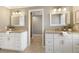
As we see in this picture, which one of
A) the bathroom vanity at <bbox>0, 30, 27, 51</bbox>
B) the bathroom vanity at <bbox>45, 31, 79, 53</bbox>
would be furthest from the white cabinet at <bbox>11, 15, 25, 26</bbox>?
the bathroom vanity at <bbox>45, 31, 79, 53</bbox>

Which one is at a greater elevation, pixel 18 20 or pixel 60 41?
pixel 18 20

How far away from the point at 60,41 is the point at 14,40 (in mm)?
1046

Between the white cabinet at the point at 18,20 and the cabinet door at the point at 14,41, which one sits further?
the white cabinet at the point at 18,20

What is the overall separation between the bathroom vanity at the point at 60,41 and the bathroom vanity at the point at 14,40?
1.71 ft

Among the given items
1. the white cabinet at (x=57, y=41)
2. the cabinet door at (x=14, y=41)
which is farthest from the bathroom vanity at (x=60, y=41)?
the cabinet door at (x=14, y=41)

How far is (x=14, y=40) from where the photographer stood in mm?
2371

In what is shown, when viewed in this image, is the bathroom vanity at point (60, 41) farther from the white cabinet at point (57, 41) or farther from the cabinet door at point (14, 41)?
the cabinet door at point (14, 41)

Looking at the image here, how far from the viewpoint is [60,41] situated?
93.8 inches

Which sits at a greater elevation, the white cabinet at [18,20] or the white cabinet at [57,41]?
the white cabinet at [18,20]

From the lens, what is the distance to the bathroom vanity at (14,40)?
2.30 m

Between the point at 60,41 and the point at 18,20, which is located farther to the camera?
the point at 18,20

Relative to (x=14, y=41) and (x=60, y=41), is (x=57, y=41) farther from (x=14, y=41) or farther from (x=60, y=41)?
(x=14, y=41)

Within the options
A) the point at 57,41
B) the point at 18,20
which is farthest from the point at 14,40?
the point at 57,41
